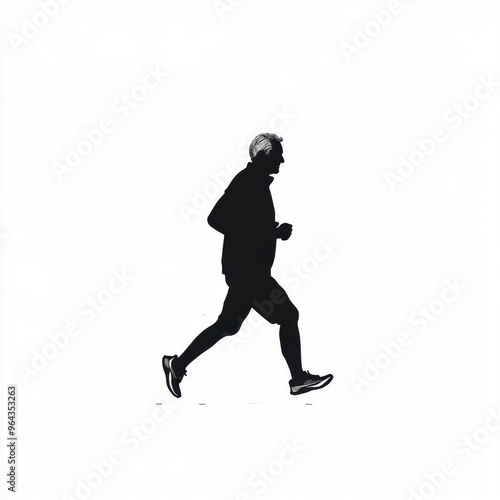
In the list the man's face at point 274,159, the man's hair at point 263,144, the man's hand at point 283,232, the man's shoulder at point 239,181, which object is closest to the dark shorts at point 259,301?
the man's hand at point 283,232

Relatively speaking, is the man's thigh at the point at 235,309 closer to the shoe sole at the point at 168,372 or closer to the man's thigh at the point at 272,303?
the man's thigh at the point at 272,303

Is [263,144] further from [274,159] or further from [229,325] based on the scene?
[229,325]

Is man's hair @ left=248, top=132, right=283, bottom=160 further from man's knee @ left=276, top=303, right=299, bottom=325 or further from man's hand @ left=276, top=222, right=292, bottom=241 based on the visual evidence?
man's knee @ left=276, top=303, right=299, bottom=325

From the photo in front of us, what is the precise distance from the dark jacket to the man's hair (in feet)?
0.46

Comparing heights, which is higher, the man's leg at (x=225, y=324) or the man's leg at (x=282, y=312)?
the man's leg at (x=282, y=312)

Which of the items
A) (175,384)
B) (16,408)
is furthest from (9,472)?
(175,384)

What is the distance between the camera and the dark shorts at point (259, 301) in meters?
7.86

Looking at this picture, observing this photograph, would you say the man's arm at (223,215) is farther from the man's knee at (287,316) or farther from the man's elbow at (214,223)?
the man's knee at (287,316)

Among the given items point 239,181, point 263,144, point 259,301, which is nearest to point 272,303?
point 259,301

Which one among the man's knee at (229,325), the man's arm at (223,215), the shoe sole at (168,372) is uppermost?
the man's arm at (223,215)

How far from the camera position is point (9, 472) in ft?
24.3

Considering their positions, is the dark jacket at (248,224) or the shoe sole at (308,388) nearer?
the dark jacket at (248,224)

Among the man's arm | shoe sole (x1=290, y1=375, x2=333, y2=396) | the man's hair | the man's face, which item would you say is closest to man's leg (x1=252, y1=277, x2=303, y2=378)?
shoe sole (x1=290, y1=375, x2=333, y2=396)

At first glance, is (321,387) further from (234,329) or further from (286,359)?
(234,329)
